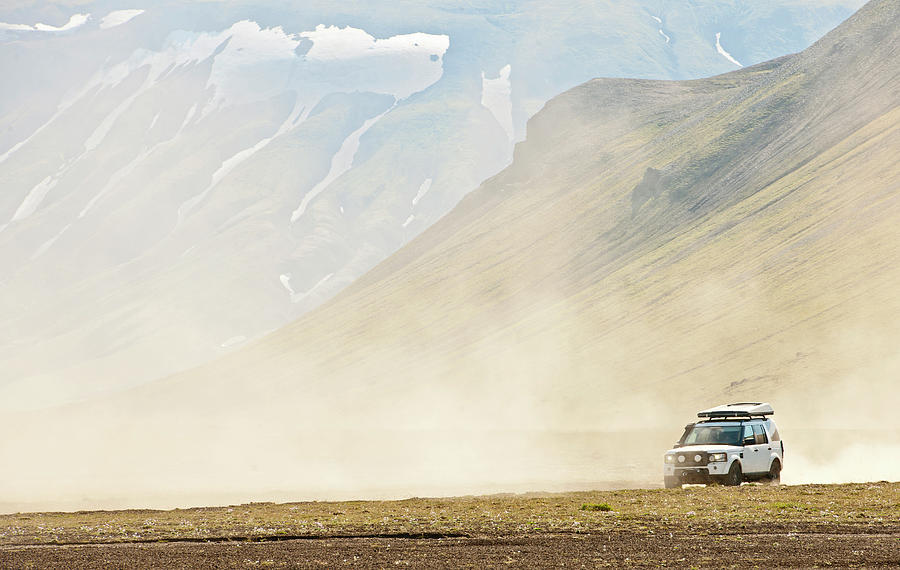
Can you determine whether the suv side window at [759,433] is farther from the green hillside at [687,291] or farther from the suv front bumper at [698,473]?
the green hillside at [687,291]

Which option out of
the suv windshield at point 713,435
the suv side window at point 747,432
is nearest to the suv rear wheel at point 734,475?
the suv windshield at point 713,435

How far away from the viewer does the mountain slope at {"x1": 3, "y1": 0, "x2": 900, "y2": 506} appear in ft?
297

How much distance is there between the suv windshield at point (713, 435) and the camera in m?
37.7

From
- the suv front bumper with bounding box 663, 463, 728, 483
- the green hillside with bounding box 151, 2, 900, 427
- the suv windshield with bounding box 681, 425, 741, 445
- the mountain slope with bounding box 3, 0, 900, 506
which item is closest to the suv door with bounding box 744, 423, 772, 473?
the suv windshield with bounding box 681, 425, 741, 445

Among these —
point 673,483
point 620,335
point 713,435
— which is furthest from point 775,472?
point 620,335

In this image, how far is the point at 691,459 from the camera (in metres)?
37.6

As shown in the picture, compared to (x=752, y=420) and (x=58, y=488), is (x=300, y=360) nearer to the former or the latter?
(x=58, y=488)

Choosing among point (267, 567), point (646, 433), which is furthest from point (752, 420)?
point (646, 433)

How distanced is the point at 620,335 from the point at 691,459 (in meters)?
102

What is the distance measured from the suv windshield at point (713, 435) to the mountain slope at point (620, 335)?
12.2 meters

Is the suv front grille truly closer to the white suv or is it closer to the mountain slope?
the white suv

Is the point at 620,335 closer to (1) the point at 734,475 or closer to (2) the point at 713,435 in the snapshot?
(2) the point at 713,435

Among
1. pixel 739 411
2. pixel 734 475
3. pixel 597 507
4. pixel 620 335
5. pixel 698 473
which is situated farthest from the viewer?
pixel 620 335

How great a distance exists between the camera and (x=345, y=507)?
37062 mm
